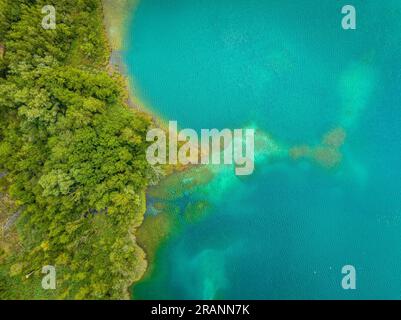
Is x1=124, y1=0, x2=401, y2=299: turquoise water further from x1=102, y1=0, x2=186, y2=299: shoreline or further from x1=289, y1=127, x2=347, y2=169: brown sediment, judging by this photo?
x1=102, y1=0, x2=186, y2=299: shoreline

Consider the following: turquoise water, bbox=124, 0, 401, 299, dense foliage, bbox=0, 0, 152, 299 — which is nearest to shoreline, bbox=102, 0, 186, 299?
turquoise water, bbox=124, 0, 401, 299

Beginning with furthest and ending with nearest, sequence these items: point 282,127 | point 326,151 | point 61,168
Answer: point 282,127 → point 326,151 → point 61,168

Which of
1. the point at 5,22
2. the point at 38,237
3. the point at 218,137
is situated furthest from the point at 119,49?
the point at 38,237

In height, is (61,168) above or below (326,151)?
below

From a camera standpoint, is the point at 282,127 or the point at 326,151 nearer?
the point at 326,151

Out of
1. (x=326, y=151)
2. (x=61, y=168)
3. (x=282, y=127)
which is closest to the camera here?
(x=61, y=168)

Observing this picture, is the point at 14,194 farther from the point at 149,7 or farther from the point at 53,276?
the point at 149,7

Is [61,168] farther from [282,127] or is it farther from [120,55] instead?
[282,127]

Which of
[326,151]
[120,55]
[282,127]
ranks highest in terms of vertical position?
[120,55]

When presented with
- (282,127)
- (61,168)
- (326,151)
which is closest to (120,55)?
(61,168)
